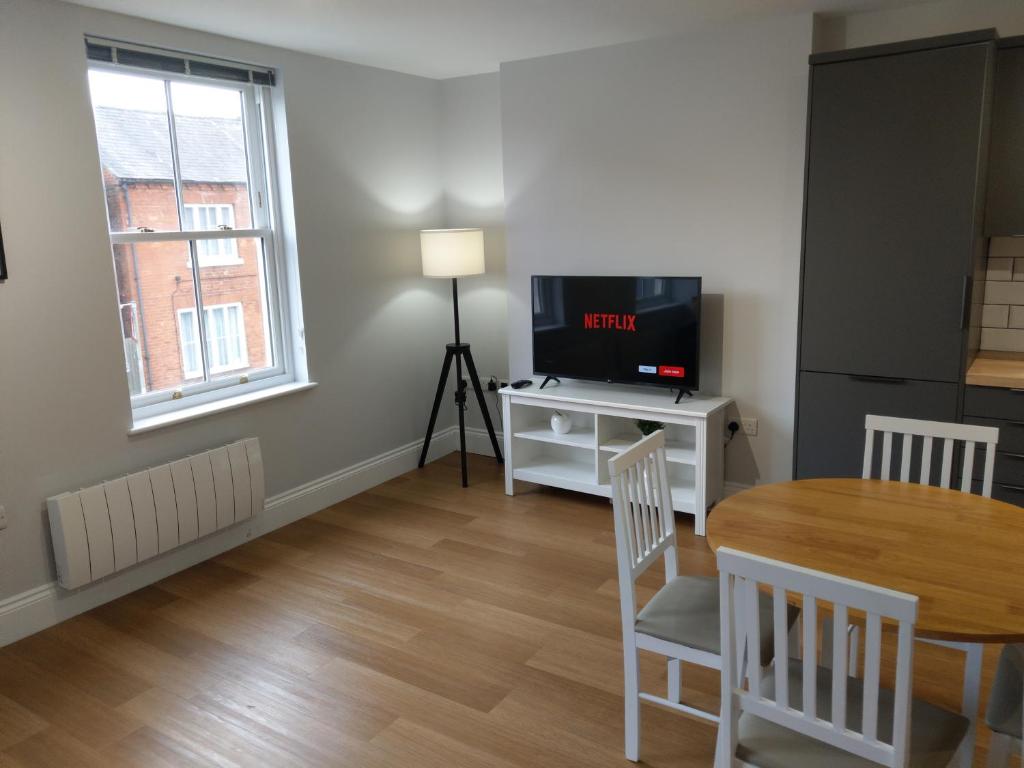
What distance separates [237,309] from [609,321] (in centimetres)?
197

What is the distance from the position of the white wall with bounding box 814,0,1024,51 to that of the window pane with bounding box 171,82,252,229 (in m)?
2.90

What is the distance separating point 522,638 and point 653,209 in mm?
2373

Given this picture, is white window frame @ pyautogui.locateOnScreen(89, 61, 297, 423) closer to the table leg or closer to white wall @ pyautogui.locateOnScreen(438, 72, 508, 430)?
white wall @ pyautogui.locateOnScreen(438, 72, 508, 430)

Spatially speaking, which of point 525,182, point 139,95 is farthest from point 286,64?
point 525,182

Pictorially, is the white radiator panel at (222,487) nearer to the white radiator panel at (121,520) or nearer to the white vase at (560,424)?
the white radiator panel at (121,520)

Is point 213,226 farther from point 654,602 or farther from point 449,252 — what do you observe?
point 654,602

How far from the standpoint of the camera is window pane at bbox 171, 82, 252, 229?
374cm

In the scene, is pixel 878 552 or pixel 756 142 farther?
pixel 756 142

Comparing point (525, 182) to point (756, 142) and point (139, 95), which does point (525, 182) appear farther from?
point (139, 95)

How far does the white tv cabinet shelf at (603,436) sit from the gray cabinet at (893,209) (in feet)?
2.28

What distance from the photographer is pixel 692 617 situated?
7.27 ft

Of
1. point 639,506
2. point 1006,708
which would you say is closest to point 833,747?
point 1006,708

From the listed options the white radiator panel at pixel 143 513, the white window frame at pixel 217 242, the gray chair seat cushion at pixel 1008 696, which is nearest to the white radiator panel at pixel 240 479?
the white radiator panel at pixel 143 513

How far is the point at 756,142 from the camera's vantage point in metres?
3.86
